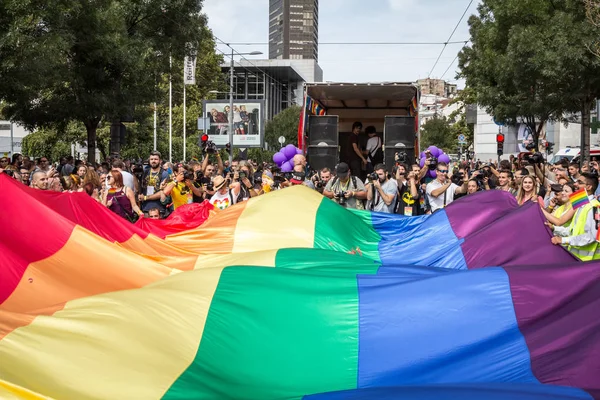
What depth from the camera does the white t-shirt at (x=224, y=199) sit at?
1253cm

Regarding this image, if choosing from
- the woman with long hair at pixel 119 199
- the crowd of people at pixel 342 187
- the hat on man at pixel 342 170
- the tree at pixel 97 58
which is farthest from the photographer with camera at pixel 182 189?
the tree at pixel 97 58

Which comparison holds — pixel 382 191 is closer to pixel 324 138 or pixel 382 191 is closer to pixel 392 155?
pixel 392 155

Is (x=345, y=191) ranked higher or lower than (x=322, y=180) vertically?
lower

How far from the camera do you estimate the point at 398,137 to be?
17781 mm

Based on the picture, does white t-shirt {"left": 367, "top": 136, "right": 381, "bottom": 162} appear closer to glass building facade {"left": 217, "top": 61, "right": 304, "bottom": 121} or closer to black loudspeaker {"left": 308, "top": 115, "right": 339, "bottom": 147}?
black loudspeaker {"left": 308, "top": 115, "right": 339, "bottom": 147}

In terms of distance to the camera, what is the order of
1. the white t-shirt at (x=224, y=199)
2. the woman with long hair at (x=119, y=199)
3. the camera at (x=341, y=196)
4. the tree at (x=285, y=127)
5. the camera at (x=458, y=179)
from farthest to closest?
the tree at (x=285, y=127), the camera at (x=458, y=179), the white t-shirt at (x=224, y=199), the camera at (x=341, y=196), the woman with long hair at (x=119, y=199)

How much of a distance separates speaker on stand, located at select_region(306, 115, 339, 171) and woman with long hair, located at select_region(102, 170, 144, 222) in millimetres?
6965

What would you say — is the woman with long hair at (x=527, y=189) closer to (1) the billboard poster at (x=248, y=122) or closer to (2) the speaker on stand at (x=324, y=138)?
(2) the speaker on stand at (x=324, y=138)

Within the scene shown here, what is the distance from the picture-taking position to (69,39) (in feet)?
71.7

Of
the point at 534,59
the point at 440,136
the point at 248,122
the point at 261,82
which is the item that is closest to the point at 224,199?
the point at 534,59

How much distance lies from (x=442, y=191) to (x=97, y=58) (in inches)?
649

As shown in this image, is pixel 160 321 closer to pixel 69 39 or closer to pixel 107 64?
pixel 69 39

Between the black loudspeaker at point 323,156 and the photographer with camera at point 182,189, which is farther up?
the black loudspeaker at point 323,156

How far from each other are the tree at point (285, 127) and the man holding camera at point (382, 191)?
68.9 metres
